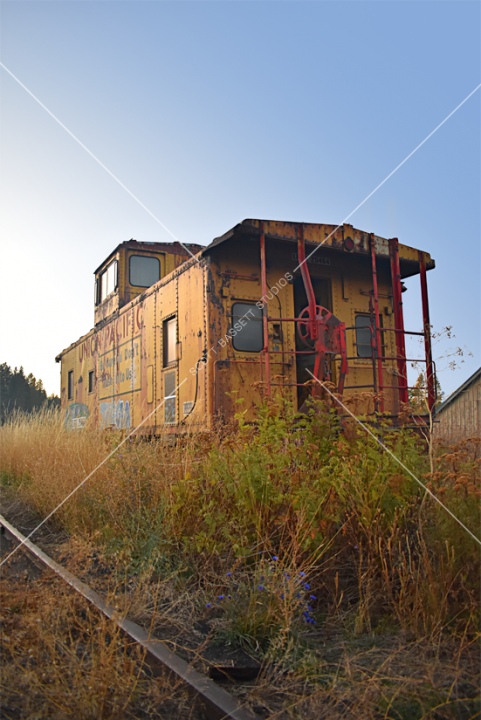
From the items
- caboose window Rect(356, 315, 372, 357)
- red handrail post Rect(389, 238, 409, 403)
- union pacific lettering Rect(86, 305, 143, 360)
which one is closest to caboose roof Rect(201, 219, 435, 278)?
red handrail post Rect(389, 238, 409, 403)

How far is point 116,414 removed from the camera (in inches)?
441

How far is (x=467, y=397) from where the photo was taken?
19.4m

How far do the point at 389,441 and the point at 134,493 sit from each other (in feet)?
7.97

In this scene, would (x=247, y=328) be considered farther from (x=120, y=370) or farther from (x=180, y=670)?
(x=180, y=670)

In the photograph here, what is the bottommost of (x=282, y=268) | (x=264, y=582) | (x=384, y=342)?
(x=264, y=582)

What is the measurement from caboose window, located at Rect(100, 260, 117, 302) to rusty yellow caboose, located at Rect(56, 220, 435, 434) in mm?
2437

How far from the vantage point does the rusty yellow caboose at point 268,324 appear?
23.9 ft

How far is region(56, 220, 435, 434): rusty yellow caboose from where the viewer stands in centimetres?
728

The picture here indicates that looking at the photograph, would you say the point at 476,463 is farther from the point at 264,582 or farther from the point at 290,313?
the point at 290,313

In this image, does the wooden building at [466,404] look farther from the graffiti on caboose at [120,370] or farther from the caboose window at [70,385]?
the caboose window at [70,385]

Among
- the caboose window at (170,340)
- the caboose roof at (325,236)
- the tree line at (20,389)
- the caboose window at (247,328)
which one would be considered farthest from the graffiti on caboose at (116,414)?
the tree line at (20,389)

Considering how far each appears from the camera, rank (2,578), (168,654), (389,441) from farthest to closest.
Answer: (389,441) → (2,578) → (168,654)

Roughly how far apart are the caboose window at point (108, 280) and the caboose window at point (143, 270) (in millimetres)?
474

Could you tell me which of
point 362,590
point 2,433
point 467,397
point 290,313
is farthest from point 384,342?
point 467,397
